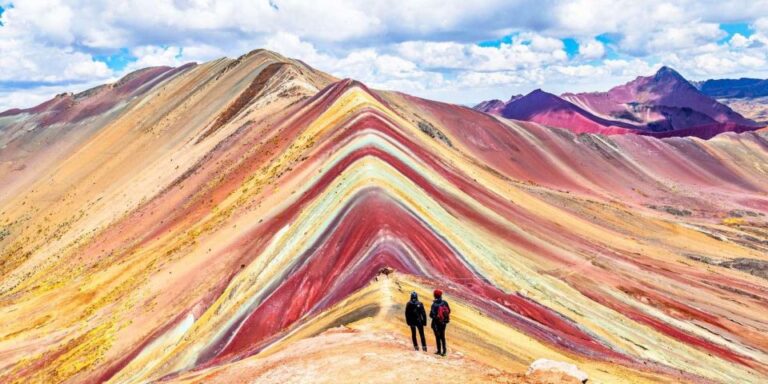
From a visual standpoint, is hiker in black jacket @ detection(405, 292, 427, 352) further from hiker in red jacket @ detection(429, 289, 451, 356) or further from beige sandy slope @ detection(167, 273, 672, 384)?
beige sandy slope @ detection(167, 273, 672, 384)

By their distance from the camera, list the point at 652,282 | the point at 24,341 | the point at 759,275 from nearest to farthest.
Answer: the point at 24,341 → the point at 652,282 → the point at 759,275

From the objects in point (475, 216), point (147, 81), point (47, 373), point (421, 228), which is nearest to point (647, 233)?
point (475, 216)

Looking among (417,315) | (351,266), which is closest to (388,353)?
(417,315)

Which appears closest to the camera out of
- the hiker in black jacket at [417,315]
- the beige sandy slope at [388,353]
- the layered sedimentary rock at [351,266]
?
the beige sandy slope at [388,353]

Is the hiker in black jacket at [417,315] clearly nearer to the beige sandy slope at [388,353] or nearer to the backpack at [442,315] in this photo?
the backpack at [442,315]

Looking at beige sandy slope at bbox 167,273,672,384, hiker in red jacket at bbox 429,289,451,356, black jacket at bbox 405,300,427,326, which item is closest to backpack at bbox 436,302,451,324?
hiker in red jacket at bbox 429,289,451,356

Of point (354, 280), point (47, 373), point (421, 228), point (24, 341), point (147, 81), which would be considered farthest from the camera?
point (147, 81)

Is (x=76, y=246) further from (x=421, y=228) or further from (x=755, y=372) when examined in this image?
(x=755, y=372)

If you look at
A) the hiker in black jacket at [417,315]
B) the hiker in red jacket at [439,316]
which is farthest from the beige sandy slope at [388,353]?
the hiker in black jacket at [417,315]
